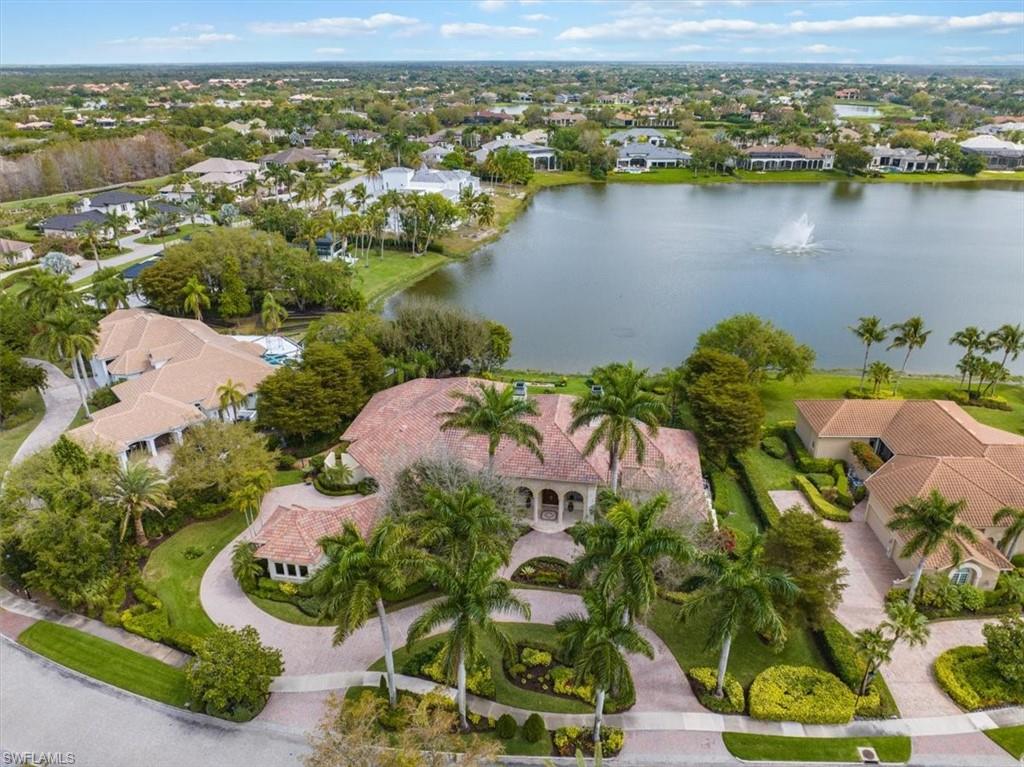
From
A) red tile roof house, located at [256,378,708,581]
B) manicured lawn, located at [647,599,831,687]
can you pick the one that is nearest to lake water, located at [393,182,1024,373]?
red tile roof house, located at [256,378,708,581]

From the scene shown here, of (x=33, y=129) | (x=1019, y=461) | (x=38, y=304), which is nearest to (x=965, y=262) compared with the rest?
(x=1019, y=461)

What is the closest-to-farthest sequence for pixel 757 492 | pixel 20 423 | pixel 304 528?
pixel 304 528, pixel 757 492, pixel 20 423

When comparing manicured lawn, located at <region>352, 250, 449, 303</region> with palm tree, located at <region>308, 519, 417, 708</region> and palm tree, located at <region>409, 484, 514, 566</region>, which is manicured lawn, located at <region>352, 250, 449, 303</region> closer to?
palm tree, located at <region>409, 484, 514, 566</region>

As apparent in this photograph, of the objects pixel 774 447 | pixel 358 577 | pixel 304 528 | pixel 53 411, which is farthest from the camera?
pixel 53 411

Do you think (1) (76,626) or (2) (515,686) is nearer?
(2) (515,686)

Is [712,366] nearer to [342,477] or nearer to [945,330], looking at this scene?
[342,477]

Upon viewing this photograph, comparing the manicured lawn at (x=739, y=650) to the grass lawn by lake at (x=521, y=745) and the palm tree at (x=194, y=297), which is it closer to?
the grass lawn by lake at (x=521, y=745)

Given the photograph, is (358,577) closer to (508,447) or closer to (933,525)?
(508,447)

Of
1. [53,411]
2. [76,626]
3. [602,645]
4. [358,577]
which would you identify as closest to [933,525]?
[602,645]
